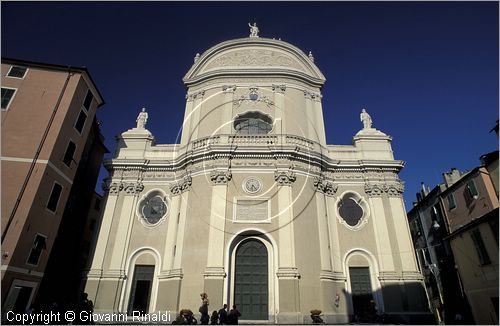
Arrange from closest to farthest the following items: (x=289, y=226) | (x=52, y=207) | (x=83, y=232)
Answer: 1. (x=52, y=207)
2. (x=289, y=226)
3. (x=83, y=232)

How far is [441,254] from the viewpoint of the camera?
27.1 meters

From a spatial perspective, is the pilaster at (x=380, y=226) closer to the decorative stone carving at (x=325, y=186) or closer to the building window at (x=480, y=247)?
the decorative stone carving at (x=325, y=186)

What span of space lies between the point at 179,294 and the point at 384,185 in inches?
623

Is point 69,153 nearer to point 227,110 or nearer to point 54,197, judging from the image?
point 54,197

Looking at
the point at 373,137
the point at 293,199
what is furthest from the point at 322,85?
the point at 293,199

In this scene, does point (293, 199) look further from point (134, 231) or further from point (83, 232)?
point (83, 232)

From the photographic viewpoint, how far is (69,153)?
731 inches

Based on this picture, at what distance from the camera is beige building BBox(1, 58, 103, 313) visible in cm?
1477

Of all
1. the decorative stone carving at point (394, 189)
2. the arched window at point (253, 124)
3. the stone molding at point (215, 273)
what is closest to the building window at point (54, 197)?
the stone molding at point (215, 273)

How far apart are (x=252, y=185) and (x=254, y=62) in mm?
11915

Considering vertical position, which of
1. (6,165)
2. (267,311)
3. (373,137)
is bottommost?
(267,311)

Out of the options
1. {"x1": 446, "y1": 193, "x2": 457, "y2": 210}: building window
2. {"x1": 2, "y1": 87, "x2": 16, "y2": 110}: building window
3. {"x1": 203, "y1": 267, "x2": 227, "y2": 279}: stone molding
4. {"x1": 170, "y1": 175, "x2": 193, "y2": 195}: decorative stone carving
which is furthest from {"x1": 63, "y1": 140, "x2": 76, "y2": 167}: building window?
{"x1": 446, "y1": 193, "x2": 457, "y2": 210}: building window

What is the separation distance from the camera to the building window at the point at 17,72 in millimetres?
18267

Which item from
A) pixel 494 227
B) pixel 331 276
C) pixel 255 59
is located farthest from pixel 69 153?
pixel 494 227
